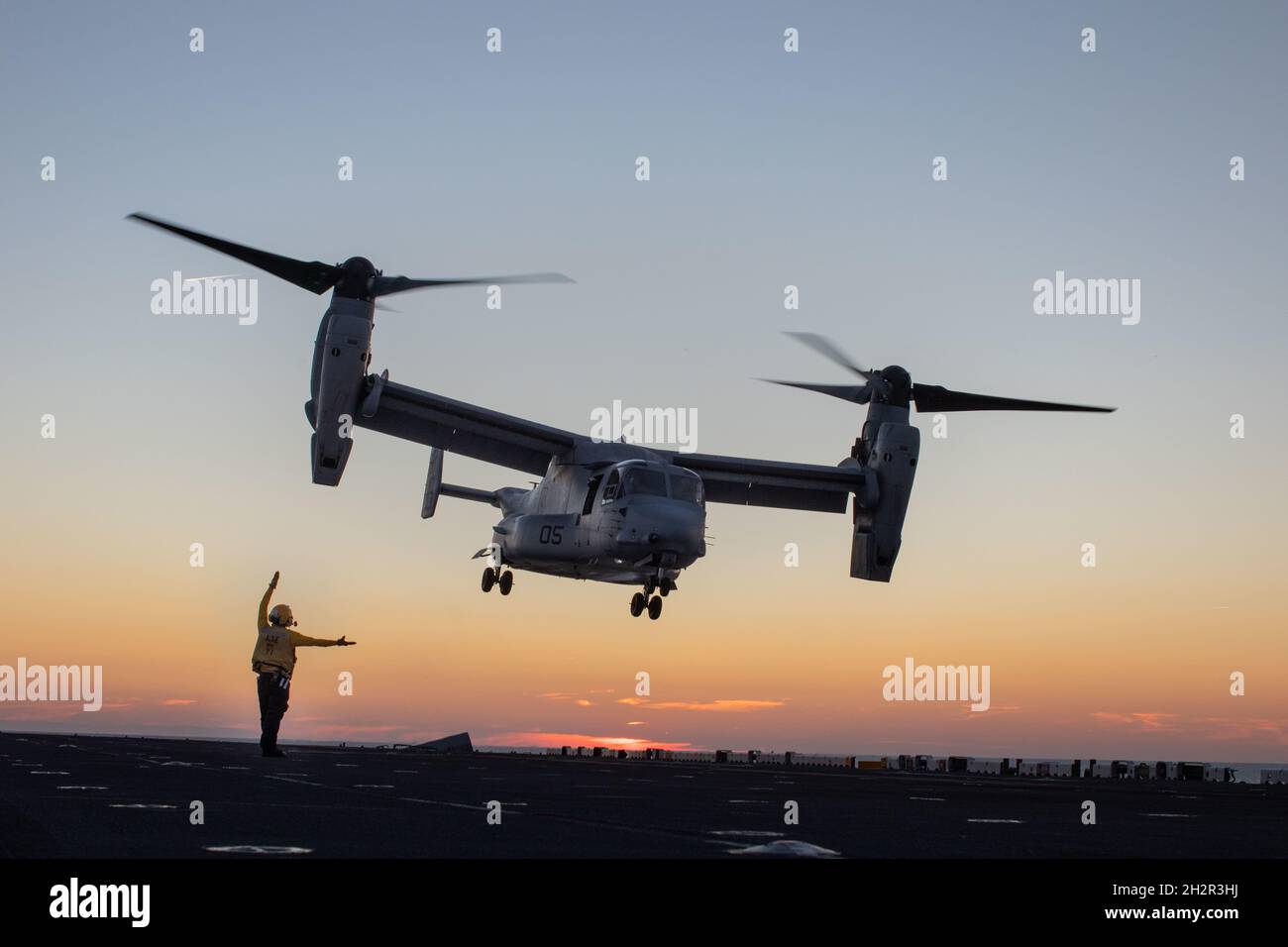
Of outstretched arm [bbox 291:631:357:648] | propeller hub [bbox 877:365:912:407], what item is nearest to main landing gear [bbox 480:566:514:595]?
propeller hub [bbox 877:365:912:407]

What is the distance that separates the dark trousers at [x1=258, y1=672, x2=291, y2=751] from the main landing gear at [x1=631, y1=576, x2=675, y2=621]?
11520 millimetres

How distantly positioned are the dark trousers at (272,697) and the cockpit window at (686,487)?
37.9ft

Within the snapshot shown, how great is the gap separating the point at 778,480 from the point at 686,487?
9.48 m

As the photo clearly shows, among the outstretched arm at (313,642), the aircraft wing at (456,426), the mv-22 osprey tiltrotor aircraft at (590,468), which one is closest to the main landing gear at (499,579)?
the mv-22 osprey tiltrotor aircraft at (590,468)

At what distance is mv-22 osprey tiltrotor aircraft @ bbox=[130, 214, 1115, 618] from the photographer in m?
31.3

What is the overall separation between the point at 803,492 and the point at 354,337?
1657cm

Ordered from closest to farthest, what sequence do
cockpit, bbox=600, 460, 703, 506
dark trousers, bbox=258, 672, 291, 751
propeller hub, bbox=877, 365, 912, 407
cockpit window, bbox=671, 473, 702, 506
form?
dark trousers, bbox=258, 672, 291, 751 → cockpit, bbox=600, 460, 703, 506 → cockpit window, bbox=671, 473, 702, 506 → propeller hub, bbox=877, 365, 912, 407

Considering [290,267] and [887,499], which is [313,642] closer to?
[290,267]

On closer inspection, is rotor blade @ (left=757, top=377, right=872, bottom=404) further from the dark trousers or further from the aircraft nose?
the dark trousers

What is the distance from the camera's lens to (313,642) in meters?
22.9

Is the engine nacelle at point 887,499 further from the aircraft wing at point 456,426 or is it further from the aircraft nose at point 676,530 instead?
the aircraft nose at point 676,530

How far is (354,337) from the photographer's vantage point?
3148 cm

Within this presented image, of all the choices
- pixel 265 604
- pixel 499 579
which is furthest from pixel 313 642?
pixel 499 579
